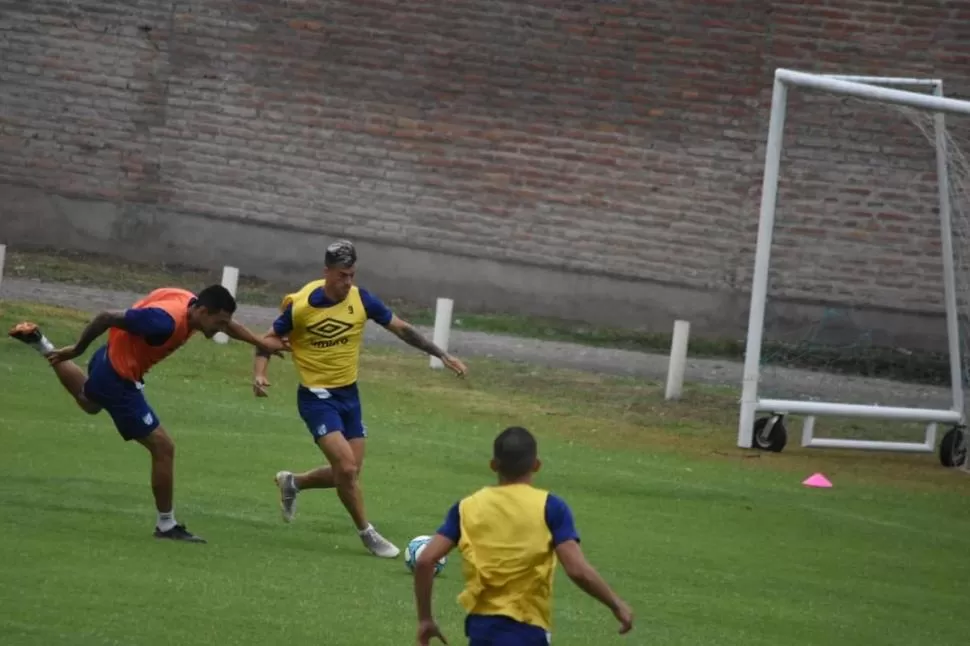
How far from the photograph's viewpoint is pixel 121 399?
1199cm

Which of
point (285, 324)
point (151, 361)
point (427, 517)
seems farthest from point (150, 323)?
point (427, 517)

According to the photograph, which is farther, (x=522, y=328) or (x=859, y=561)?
(x=522, y=328)

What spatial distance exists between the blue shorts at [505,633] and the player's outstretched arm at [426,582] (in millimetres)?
179

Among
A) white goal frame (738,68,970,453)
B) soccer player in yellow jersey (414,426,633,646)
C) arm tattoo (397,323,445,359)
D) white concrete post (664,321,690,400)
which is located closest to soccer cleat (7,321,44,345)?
arm tattoo (397,323,445,359)

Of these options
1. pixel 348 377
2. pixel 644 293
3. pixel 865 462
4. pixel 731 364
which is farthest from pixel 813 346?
pixel 348 377

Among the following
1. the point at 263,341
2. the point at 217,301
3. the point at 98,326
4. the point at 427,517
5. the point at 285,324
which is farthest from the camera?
the point at 427,517

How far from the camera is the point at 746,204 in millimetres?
26750

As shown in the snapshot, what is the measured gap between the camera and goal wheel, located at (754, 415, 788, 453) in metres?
19.0

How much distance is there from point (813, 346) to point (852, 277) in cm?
599

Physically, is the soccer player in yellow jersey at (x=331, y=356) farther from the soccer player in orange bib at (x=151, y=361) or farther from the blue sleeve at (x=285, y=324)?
the soccer player in orange bib at (x=151, y=361)

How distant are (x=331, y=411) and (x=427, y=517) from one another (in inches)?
75.0

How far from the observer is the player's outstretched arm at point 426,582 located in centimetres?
679

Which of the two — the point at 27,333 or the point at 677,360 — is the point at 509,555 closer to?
the point at 27,333

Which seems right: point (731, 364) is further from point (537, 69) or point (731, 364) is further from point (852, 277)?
point (537, 69)
